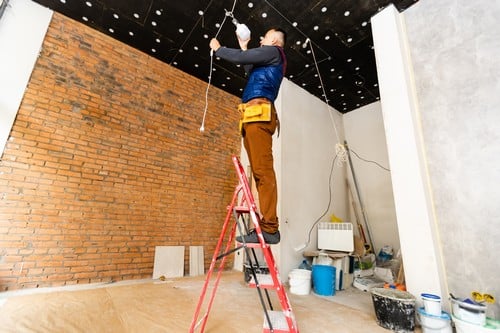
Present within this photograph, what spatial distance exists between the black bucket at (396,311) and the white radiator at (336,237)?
1.27 m

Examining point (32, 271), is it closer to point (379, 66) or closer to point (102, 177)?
point (102, 177)

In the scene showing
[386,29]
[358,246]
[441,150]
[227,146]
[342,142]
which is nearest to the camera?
[441,150]

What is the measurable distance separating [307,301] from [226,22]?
3.83m

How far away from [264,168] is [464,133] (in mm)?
2179

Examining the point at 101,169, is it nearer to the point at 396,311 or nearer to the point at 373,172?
the point at 396,311

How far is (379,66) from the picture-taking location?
106 inches

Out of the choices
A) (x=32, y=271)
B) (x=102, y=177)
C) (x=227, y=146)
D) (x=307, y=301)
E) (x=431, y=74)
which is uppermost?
(x=431, y=74)

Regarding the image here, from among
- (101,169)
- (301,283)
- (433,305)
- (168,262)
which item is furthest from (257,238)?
(101,169)

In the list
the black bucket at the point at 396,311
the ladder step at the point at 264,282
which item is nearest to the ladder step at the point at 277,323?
the ladder step at the point at 264,282

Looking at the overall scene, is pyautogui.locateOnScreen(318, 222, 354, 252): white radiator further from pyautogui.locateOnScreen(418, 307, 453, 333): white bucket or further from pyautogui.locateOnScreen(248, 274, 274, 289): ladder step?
pyautogui.locateOnScreen(248, 274, 274, 289): ladder step

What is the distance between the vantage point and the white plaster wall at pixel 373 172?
404 cm

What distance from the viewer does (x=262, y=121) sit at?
1.53 metres

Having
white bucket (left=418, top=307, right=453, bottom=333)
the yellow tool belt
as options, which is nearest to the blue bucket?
white bucket (left=418, top=307, right=453, bottom=333)

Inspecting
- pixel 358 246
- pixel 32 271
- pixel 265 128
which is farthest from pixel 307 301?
pixel 32 271
